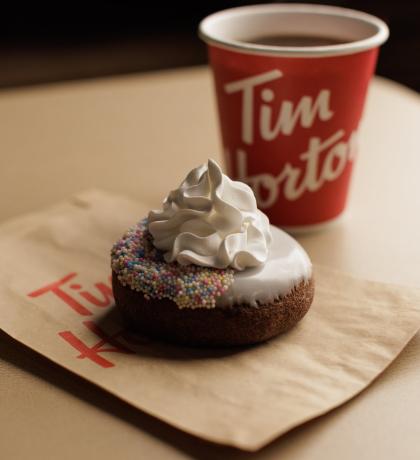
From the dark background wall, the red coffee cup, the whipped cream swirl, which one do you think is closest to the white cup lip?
the red coffee cup

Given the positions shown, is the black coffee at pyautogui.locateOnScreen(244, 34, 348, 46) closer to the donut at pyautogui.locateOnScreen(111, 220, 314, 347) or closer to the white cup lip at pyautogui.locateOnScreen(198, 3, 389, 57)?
the white cup lip at pyautogui.locateOnScreen(198, 3, 389, 57)

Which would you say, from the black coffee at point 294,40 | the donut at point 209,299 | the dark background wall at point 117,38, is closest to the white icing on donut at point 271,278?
the donut at point 209,299

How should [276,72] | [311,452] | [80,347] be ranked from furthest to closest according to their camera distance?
[276,72], [80,347], [311,452]

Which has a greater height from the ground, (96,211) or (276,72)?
(276,72)

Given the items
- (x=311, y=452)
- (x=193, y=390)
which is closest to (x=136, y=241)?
(x=193, y=390)

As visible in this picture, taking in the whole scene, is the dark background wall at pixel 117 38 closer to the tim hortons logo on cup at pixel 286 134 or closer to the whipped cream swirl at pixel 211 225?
the tim hortons logo on cup at pixel 286 134

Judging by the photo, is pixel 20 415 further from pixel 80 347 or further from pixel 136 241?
pixel 136 241

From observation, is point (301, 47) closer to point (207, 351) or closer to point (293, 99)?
point (293, 99)
